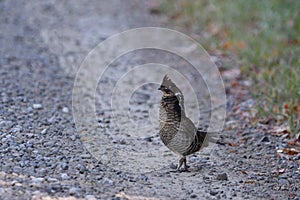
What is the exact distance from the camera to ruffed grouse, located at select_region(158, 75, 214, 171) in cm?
447

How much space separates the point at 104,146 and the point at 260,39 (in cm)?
351

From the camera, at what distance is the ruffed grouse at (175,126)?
14.7 ft

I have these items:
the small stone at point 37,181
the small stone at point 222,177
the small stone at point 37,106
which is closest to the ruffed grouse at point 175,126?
the small stone at point 222,177

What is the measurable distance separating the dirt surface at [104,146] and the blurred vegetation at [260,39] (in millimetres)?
282

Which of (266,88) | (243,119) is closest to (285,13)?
(266,88)

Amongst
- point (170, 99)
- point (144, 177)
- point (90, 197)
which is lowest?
point (90, 197)

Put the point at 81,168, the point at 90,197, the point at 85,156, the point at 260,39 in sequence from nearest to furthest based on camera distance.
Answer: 1. the point at 90,197
2. the point at 81,168
3. the point at 85,156
4. the point at 260,39

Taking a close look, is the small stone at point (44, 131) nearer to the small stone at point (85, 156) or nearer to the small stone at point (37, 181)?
the small stone at point (85, 156)

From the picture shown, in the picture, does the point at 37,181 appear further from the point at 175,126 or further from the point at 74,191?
the point at 175,126

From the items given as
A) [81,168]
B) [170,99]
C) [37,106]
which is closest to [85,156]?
[81,168]

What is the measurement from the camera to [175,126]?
14.7 ft

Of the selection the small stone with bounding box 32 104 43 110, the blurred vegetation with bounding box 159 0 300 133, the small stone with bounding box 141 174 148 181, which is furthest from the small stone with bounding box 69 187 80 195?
the blurred vegetation with bounding box 159 0 300 133

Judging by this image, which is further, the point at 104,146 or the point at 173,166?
the point at 104,146

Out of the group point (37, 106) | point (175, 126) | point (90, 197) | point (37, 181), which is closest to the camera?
point (90, 197)
